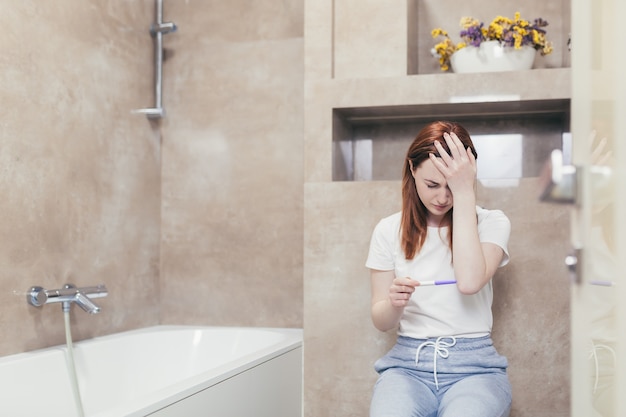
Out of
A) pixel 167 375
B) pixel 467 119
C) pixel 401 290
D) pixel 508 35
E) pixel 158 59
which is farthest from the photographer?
pixel 158 59

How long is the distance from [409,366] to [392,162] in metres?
1.04

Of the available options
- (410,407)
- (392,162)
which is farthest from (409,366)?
(392,162)

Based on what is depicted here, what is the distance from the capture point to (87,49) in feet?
8.45

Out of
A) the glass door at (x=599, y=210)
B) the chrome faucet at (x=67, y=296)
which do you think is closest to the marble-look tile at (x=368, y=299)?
the chrome faucet at (x=67, y=296)

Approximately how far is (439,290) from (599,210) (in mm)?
1254

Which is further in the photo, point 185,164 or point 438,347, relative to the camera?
point 185,164

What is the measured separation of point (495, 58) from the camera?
224 centimetres

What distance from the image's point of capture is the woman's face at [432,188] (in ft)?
5.76

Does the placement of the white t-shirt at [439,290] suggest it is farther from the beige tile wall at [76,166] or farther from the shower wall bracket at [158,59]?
the shower wall bracket at [158,59]

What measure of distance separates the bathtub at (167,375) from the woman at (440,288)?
1.45ft

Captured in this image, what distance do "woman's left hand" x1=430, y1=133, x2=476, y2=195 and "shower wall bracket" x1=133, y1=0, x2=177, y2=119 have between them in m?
1.58

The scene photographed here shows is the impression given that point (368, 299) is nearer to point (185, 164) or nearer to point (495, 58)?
point (495, 58)

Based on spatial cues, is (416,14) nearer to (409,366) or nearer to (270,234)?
(270,234)

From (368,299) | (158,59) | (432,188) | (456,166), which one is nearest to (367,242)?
(368,299)
